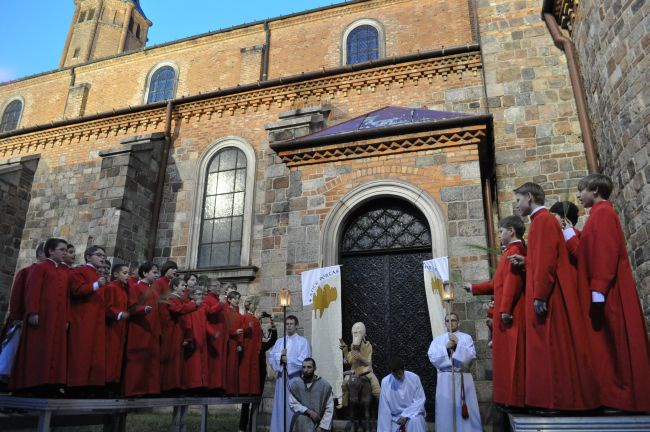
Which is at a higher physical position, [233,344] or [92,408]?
[233,344]

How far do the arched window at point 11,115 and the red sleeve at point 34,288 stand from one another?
19723mm

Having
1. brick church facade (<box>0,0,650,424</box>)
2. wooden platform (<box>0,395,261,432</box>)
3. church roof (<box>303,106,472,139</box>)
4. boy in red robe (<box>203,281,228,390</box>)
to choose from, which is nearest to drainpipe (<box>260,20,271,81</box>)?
brick church facade (<box>0,0,650,424</box>)

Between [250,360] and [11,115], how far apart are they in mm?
20077

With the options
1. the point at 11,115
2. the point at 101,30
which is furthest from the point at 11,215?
the point at 101,30

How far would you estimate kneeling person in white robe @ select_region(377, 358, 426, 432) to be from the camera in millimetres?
5859

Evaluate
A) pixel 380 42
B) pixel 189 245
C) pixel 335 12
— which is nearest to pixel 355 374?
pixel 189 245

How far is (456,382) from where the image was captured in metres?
6.09

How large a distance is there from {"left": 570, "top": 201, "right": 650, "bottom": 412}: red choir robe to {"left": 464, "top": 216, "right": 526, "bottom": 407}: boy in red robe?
1.62ft

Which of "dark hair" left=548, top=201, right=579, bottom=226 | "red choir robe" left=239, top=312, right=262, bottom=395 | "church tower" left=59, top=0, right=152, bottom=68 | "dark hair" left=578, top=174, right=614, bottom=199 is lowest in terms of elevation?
"red choir robe" left=239, top=312, right=262, bottom=395

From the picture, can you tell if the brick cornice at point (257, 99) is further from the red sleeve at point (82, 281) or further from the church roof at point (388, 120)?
the red sleeve at point (82, 281)

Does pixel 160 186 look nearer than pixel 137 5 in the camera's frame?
Yes

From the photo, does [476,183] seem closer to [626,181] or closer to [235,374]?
[626,181]

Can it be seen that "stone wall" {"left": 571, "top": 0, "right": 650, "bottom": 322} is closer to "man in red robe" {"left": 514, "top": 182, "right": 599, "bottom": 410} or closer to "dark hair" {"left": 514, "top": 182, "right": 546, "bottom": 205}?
"dark hair" {"left": 514, "top": 182, "right": 546, "bottom": 205}

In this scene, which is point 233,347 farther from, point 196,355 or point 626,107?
point 626,107
